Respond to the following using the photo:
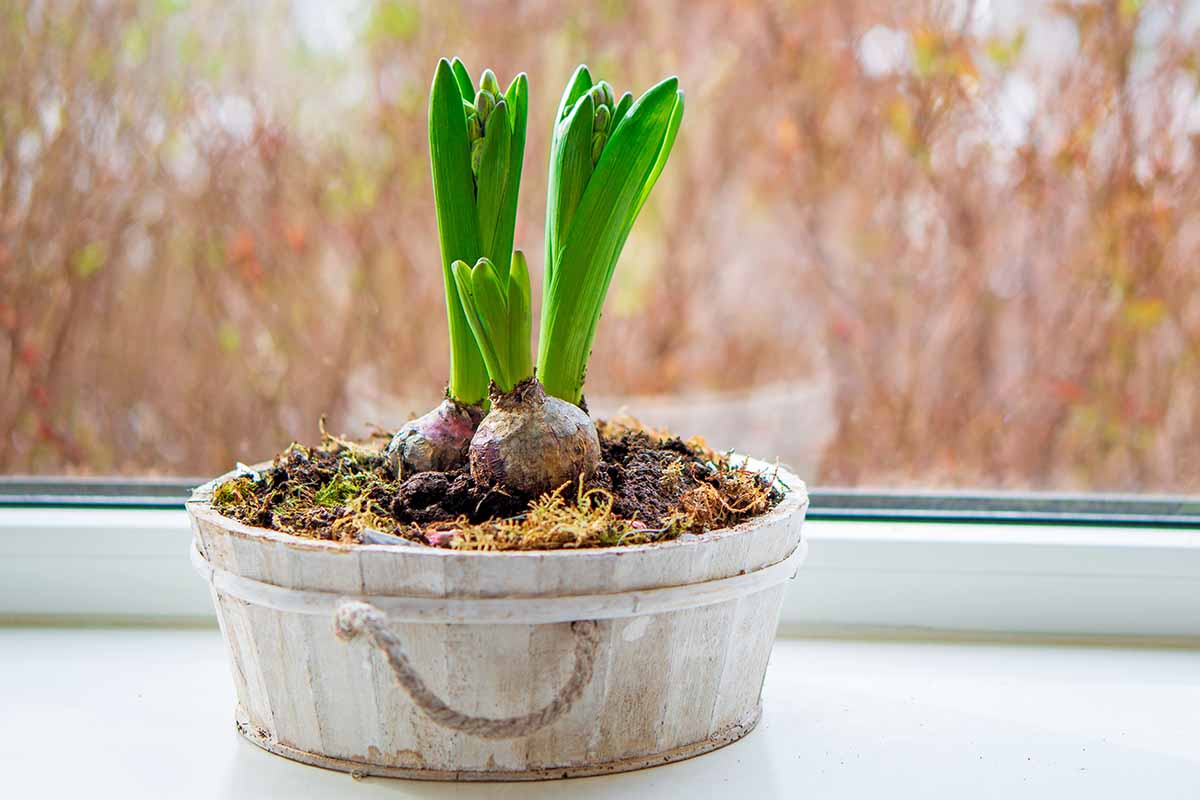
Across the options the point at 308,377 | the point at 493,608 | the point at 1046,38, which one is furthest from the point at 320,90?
the point at 493,608

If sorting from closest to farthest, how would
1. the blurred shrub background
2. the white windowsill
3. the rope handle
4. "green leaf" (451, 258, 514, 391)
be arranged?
1. the rope handle
2. "green leaf" (451, 258, 514, 391)
3. the white windowsill
4. the blurred shrub background

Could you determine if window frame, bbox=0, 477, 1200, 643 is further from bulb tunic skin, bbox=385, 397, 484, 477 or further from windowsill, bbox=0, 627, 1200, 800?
bulb tunic skin, bbox=385, 397, 484, 477

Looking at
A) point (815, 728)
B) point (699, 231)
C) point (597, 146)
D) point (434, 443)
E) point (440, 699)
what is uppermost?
point (597, 146)

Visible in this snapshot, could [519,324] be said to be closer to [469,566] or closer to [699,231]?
[469,566]

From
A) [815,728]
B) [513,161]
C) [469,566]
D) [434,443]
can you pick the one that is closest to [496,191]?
[513,161]

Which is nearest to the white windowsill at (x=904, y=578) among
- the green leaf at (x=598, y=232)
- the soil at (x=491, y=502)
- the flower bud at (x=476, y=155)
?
the soil at (x=491, y=502)

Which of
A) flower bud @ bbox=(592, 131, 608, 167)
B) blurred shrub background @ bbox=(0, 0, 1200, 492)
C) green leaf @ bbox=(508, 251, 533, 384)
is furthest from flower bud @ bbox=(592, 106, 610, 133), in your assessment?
blurred shrub background @ bbox=(0, 0, 1200, 492)

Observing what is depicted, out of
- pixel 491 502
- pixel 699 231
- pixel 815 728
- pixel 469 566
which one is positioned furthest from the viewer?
pixel 699 231
